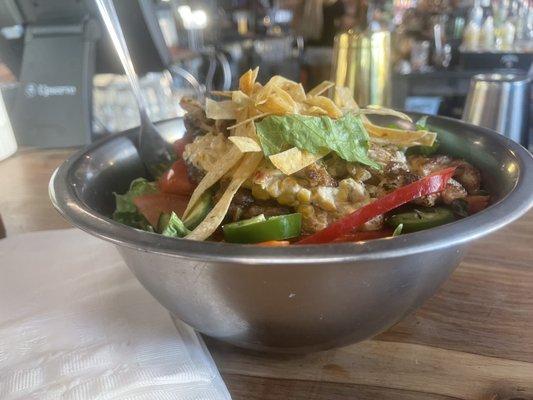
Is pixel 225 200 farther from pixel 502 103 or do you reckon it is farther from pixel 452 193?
pixel 502 103

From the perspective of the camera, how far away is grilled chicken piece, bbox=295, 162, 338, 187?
592 millimetres

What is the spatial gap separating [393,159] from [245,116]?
20cm

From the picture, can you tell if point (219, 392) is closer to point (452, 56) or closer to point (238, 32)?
point (452, 56)

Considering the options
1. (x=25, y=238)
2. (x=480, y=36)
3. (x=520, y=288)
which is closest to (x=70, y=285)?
(x=25, y=238)

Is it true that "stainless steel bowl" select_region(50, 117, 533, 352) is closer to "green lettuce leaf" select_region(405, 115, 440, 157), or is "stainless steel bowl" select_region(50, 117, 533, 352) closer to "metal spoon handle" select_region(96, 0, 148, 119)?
"green lettuce leaf" select_region(405, 115, 440, 157)

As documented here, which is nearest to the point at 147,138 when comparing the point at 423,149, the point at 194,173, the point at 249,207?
the point at 194,173

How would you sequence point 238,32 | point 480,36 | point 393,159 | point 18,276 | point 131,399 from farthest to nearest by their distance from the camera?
1. point 238,32
2. point 480,36
3. point 18,276
4. point 393,159
5. point 131,399

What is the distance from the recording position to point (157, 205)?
0.69 m

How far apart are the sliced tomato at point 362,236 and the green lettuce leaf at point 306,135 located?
9 centimetres

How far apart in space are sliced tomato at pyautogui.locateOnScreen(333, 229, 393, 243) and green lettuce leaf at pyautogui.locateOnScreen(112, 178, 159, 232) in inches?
11.2

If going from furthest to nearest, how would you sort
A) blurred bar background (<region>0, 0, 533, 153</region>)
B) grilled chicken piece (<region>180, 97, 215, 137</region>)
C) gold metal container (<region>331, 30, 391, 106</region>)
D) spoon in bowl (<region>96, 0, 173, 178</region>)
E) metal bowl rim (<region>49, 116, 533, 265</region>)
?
blurred bar background (<region>0, 0, 533, 153</region>)
gold metal container (<region>331, 30, 391, 106</region>)
spoon in bowl (<region>96, 0, 173, 178</region>)
grilled chicken piece (<region>180, 97, 215, 137</region>)
metal bowl rim (<region>49, 116, 533, 265</region>)

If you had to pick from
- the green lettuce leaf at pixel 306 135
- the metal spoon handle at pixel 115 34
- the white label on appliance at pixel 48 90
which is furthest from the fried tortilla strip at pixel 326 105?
the white label on appliance at pixel 48 90

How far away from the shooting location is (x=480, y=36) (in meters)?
3.48

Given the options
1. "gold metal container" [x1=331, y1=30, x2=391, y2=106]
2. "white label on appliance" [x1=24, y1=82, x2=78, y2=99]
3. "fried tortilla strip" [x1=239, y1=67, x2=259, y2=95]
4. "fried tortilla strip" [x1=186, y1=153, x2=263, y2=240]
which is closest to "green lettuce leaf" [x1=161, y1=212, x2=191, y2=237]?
"fried tortilla strip" [x1=186, y1=153, x2=263, y2=240]
